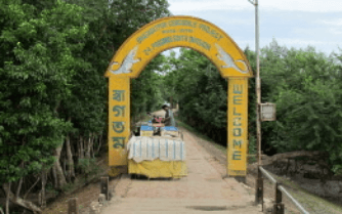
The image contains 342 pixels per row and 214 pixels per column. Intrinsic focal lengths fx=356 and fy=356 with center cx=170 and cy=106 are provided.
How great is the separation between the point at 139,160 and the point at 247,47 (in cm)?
2044

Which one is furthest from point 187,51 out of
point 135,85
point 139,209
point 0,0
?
point 139,209

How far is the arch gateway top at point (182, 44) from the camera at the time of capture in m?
10.1

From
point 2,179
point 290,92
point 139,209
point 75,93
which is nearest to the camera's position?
point 139,209

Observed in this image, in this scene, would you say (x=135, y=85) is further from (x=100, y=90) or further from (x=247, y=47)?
(x=247, y=47)

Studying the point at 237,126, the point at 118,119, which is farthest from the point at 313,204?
the point at 118,119

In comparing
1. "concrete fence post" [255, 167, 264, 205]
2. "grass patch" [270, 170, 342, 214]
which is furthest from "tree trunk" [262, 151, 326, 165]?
"concrete fence post" [255, 167, 264, 205]

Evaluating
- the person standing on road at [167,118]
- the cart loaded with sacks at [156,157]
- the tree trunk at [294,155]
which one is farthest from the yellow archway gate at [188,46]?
the tree trunk at [294,155]

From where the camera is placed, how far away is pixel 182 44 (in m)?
10.2

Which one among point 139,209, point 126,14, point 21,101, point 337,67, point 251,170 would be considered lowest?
point 251,170

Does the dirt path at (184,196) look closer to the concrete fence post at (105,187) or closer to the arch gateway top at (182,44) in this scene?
the concrete fence post at (105,187)

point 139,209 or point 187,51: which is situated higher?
point 187,51

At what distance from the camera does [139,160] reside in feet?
31.7

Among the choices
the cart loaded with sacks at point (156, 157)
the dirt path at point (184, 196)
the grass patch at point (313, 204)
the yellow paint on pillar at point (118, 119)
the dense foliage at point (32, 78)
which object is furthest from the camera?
the grass patch at point (313, 204)

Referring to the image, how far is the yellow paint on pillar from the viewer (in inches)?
407
